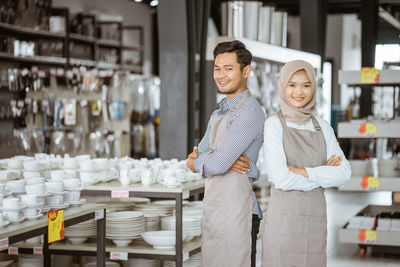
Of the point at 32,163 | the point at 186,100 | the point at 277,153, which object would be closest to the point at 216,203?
the point at 277,153

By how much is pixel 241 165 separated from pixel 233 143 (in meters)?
0.14

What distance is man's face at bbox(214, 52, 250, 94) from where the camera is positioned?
319cm

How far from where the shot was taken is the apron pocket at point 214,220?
3.20m

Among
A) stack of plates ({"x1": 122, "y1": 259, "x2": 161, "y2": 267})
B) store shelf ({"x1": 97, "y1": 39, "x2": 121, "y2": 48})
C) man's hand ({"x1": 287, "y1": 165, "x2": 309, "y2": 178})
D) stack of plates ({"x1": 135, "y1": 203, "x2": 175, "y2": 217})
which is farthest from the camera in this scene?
store shelf ({"x1": 97, "y1": 39, "x2": 121, "y2": 48})

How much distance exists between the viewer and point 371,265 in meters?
5.71

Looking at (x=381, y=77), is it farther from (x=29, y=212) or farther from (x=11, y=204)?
(x=11, y=204)

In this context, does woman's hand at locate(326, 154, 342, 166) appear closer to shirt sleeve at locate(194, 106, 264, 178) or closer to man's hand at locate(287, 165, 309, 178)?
man's hand at locate(287, 165, 309, 178)

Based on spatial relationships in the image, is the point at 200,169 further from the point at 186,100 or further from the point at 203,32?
the point at 203,32

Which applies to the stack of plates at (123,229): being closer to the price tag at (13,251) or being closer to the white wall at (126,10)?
the price tag at (13,251)

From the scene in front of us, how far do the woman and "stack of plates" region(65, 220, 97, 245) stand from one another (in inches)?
Result: 68.6

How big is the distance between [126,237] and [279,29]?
3859mm

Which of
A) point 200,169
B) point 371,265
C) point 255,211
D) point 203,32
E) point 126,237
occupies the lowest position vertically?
point 371,265

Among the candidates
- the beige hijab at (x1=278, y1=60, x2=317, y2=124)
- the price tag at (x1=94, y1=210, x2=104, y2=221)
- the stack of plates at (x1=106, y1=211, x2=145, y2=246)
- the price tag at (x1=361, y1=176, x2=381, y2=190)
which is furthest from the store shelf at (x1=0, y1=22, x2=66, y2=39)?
the beige hijab at (x1=278, y1=60, x2=317, y2=124)

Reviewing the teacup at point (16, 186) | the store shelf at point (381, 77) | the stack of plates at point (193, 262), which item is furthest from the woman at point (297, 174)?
the store shelf at point (381, 77)
